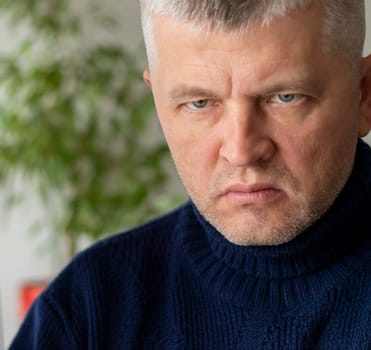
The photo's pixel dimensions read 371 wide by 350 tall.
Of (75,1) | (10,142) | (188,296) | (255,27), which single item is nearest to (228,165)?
(255,27)

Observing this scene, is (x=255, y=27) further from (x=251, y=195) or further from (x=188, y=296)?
(x=188, y=296)

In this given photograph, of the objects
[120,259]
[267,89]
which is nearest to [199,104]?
[267,89]

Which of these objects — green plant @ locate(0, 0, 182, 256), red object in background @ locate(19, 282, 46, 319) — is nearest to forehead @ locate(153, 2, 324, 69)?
green plant @ locate(0, 0, 182, 256)

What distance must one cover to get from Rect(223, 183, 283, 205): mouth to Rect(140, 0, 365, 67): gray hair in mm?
199

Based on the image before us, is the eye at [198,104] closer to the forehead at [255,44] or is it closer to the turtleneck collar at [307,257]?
the forehead at [255,44]

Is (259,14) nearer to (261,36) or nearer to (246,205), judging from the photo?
(261,36)

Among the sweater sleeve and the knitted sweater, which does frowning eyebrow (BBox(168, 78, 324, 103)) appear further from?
the sweater sleeve

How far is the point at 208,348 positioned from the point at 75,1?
1.79m

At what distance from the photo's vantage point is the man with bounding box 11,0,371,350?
1.05 meters

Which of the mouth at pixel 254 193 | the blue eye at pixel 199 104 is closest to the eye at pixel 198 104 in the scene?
the blue eye at pixel 199 104

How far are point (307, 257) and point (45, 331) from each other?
419 millimetres

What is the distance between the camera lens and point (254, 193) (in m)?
1.10

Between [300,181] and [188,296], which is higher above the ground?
[300,181]

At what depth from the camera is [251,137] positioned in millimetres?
1059
